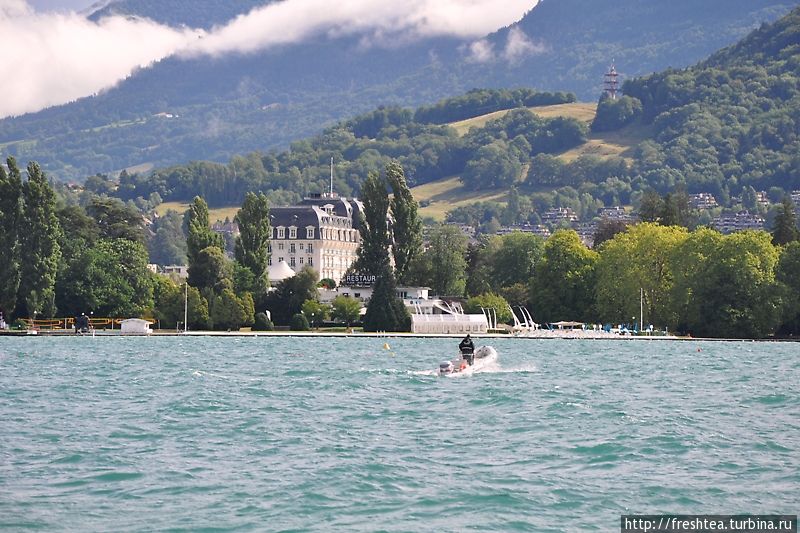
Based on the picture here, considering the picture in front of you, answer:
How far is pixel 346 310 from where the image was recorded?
152 metres

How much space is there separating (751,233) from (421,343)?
3682 cm

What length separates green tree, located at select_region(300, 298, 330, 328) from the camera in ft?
489

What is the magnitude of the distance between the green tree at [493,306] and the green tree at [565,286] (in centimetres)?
430

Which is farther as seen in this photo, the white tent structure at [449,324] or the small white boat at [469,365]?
the white tent structure at [449,324]

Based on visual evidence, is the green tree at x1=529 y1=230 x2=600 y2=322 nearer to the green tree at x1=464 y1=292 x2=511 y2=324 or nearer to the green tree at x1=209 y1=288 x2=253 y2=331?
the green tree at x1=464 y1=292 x2=511 y2=324

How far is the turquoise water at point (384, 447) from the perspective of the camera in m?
35.9

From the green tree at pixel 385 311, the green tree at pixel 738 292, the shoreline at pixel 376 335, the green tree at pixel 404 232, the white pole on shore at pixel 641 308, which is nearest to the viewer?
the shoreline at pixel 376 335

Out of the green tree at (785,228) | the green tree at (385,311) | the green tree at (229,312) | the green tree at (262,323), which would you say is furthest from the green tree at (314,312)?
the green tree at (785,228)

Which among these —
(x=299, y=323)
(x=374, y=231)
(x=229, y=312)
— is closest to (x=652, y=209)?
(x=374, y=231)

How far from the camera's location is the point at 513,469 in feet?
137

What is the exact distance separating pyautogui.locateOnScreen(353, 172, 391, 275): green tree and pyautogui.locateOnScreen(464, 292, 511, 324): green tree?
9970 mm

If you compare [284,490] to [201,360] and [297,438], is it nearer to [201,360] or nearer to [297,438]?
[297,438]

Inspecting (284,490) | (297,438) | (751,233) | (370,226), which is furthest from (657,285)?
(284,490)

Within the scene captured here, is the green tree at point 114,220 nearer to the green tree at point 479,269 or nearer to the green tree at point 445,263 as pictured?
the green tree at point 445,263
